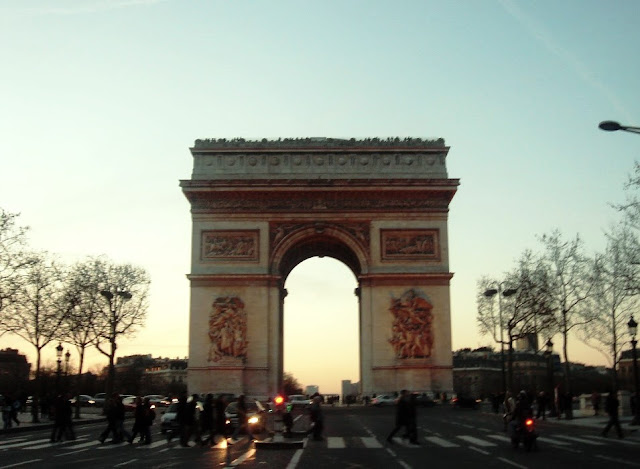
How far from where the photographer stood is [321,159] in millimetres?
52312

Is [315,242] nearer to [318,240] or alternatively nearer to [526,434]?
[318,240]

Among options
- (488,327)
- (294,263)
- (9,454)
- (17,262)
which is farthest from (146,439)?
(488,327)

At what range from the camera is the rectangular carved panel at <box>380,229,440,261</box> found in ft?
168

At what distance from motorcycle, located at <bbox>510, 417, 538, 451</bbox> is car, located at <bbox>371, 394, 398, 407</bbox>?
1062 inches

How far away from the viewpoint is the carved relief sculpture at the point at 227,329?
49781mm

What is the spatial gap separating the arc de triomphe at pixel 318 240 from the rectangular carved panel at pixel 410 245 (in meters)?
0.06

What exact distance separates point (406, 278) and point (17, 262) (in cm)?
2204

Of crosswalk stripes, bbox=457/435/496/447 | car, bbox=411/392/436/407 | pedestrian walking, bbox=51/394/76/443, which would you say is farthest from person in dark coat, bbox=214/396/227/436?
car, bbox=411/392/436/407

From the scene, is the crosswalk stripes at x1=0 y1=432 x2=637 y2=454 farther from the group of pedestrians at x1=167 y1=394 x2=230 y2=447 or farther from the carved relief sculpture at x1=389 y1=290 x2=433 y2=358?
the carved relief sculpture at x1=389 y1=290 x2=433 y2=358

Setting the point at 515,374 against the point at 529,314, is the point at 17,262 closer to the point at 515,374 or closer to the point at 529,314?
the point at 529,314

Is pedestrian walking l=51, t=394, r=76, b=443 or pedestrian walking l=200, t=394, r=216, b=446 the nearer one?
pedestrian walking l=200, t=394, r=216, b=446

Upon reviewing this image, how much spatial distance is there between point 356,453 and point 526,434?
420 centimetres

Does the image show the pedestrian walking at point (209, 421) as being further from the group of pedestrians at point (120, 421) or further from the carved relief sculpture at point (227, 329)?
the carved relief sculpture at point (227, 329)

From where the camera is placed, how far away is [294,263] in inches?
2265
